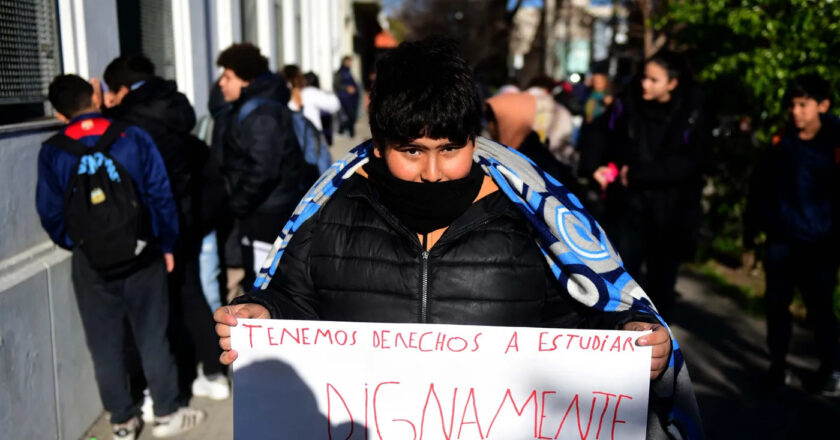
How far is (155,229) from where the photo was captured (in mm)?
3834

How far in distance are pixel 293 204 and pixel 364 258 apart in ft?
9.89

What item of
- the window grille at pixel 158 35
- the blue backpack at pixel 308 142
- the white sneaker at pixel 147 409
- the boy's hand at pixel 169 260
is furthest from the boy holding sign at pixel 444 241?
the window grille at pixel 158 35

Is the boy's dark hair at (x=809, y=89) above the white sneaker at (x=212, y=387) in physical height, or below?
above

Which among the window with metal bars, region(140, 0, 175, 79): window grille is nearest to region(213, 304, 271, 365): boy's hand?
the window with metal bars

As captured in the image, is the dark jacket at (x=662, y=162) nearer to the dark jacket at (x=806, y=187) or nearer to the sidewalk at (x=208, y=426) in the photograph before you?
the dark jacket at (x=806, y=187)

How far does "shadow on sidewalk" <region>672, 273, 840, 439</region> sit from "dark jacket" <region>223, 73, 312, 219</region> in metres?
2.88

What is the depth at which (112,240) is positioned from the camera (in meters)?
3.56

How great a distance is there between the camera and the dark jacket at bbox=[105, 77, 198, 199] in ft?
13.2

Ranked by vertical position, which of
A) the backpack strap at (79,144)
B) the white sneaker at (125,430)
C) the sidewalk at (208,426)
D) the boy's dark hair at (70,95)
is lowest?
the sidewalk at (208,426)

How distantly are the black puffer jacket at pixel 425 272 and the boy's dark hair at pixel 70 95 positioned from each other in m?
2.03

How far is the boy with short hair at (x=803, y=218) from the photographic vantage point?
174 inches

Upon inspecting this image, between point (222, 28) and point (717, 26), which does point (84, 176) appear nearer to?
point (222, 28)

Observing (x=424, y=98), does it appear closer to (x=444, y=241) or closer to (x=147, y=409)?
(x=444, y=241)

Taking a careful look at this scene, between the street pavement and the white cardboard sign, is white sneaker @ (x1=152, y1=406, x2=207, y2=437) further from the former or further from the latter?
the white cardboard sign
